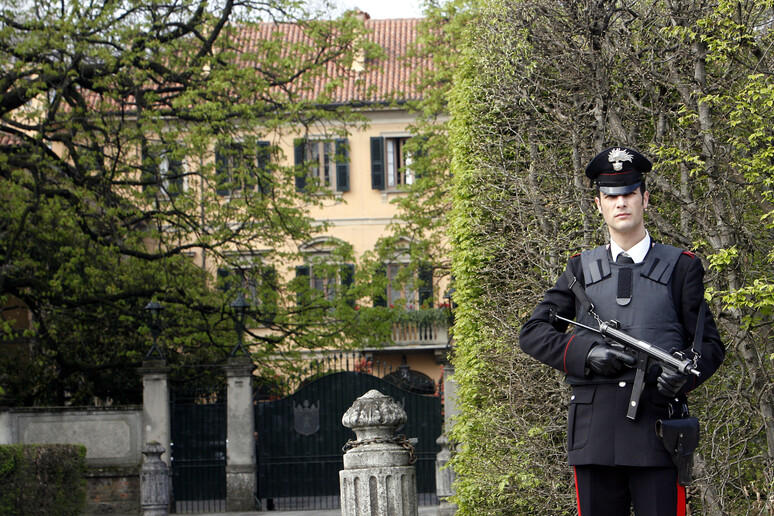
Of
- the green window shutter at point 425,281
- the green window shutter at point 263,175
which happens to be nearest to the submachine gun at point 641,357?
the green window shutter at point 263,175

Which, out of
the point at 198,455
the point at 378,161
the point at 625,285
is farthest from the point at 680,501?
the point at 378,161

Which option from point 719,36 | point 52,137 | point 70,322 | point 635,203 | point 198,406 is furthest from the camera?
point 70,322

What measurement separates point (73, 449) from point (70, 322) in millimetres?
8067

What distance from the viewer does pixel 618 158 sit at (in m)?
4.35

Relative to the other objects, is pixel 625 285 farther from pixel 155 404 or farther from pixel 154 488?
pixel 155 404

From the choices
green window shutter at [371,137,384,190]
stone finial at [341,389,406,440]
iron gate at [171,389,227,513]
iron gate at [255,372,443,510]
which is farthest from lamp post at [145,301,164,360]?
green window shutter at [371,137,384,190]

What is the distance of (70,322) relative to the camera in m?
22.9

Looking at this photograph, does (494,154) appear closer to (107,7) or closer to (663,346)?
(663,346)

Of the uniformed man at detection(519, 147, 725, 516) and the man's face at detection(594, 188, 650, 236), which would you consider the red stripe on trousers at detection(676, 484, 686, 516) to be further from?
the man's face at detection(594, 188, 650, 236)

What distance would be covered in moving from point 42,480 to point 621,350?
11804mm

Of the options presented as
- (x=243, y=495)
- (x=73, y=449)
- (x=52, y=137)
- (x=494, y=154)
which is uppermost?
(x=52, y=137)

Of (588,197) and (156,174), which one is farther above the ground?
(156,174)

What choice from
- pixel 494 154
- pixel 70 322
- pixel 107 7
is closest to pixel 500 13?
pixel 494 154

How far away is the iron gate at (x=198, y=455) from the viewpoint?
19578 mm
